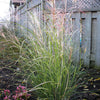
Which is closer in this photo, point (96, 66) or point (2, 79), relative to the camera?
point (2, 79)

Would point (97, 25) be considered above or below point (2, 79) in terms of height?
above

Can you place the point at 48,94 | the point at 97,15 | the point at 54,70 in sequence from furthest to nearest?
the point at 97,15, the point at 48,94, the point at 54,70

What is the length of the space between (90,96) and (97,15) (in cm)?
168

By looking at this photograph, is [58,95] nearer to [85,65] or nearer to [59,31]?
[59,31]

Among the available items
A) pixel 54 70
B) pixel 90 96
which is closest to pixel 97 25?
pixel 90 96

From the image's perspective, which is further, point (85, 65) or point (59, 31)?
point (85, 65)

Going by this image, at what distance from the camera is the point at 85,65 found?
3121 millimetres

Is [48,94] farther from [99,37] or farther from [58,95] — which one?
[99,37]

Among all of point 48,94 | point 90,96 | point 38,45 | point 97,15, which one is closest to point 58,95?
point 48,94

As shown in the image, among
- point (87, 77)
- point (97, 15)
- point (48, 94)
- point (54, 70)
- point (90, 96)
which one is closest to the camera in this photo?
point (54, 70)

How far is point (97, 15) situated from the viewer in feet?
9.63

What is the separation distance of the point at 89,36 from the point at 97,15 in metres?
0.40

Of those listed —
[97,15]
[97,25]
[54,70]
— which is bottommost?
A: [54,70]

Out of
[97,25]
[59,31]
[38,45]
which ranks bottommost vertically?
[38,45]
